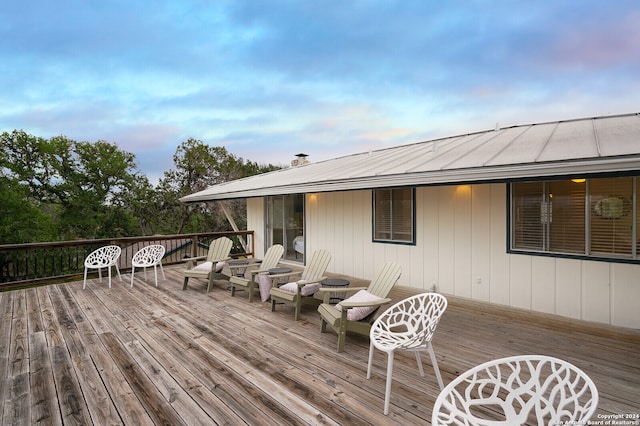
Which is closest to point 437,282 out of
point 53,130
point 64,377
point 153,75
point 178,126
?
point 64,377

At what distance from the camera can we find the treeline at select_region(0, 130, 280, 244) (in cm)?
1278

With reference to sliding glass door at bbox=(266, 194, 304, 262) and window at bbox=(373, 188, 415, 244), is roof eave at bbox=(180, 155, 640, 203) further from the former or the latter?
sliding glass door at bbox=(266, 194, 304, 262)

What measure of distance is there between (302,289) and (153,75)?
907 cm

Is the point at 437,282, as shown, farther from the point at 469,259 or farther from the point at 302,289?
the point at 302,289

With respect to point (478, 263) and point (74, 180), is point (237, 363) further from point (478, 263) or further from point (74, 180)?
point (74, 180)

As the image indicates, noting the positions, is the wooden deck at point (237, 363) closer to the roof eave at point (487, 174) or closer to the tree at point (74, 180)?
the roof eave at point (487, 174)

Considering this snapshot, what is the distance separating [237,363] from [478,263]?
12.7 feet

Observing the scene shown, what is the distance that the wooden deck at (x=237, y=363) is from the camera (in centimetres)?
221

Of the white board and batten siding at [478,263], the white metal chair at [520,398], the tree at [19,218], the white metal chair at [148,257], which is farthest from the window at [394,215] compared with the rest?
the tree at [19,218]

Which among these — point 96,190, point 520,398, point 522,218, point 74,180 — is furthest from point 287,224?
point 74,180

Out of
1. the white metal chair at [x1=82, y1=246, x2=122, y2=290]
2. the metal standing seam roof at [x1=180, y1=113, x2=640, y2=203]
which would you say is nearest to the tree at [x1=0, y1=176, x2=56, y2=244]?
the white metal chair at [x1=82, y1=246, x2=122, y2=290]

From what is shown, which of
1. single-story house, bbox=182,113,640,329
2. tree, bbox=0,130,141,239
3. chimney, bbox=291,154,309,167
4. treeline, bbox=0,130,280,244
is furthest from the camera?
tree, bbox=0,130,141,239

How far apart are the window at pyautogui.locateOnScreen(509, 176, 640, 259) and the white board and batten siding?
15 cm

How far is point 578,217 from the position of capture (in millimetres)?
4051
